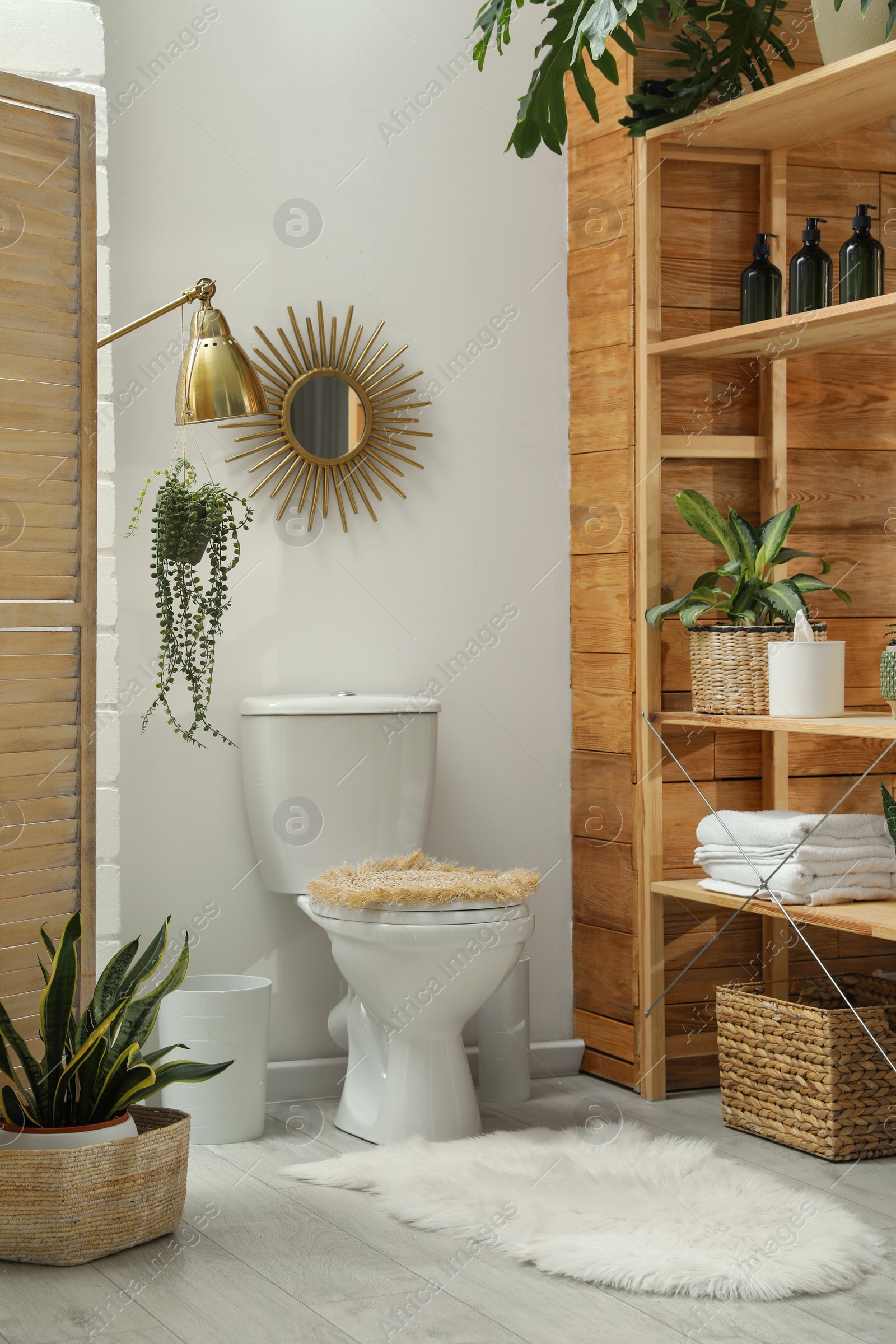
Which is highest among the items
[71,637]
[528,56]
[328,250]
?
[528,56]

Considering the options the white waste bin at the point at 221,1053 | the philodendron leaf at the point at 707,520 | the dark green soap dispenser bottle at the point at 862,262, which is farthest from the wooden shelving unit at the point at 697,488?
the white waste bin at the point at 221,1053

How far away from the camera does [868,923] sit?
2342mm

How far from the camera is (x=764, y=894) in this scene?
2.58m

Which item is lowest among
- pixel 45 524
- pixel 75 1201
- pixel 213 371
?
pixel 75 1201

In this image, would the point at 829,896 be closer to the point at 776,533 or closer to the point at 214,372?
the point at 776,533

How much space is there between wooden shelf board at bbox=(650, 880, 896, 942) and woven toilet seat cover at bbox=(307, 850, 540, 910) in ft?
1.16

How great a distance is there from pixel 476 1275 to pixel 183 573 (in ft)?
4.58

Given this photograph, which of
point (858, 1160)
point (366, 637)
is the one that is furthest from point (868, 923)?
point (366, 637)

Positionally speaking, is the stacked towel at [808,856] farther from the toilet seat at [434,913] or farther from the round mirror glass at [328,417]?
the round mirror glass at [328,417]

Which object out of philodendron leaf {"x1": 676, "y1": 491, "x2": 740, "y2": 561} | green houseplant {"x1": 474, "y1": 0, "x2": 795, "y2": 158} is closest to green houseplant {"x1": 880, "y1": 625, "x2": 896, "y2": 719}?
philodendron leaf {"x1": 676, "y1": 491, "x2": 740, "y2": 561}

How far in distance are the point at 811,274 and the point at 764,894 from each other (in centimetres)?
121

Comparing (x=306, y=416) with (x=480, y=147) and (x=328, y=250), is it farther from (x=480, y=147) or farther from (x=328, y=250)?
(x=480, y=147)

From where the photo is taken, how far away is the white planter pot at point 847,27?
7.98ft

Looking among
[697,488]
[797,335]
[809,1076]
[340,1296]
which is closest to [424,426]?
[697,488]
